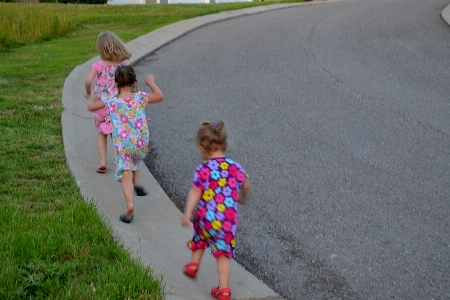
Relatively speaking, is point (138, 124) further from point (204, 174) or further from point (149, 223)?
point (204, 174)

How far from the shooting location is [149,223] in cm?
538

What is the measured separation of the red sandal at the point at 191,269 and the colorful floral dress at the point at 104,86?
2.33 metres

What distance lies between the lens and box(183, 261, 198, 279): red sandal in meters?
4.41

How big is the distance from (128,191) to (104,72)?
1.39 metres

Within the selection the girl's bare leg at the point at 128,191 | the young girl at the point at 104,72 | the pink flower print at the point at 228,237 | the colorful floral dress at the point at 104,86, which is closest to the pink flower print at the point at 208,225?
the pink flower print at the point at 228,237

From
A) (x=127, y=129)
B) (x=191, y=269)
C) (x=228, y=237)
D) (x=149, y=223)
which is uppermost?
(x=127, y=129)

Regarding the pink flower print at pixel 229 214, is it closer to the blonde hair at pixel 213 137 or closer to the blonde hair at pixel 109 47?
the blonde hair at pixel 213 137

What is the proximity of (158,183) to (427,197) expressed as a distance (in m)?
2.43

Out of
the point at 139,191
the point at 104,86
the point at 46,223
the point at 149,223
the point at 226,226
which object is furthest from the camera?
the point at 104,86

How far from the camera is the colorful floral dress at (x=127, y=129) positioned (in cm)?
540

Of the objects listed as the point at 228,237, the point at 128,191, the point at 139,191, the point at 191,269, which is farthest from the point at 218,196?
the point at 139,191

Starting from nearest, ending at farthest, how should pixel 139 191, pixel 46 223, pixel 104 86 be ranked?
pixel 46 223, pixel 139 191, pixel 104 86

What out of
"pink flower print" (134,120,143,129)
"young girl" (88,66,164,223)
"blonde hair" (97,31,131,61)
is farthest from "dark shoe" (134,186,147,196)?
"blonde hair" (97,31,131,61)

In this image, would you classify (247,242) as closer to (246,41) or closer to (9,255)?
(9,255)
